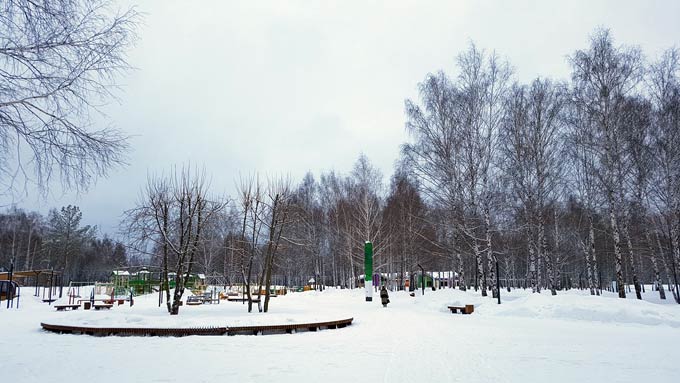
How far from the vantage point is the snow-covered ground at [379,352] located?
699 centimetres

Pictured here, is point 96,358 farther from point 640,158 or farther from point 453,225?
point 640,158

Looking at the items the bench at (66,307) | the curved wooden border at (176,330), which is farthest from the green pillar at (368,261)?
the bench at (66,307)

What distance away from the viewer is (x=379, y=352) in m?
9.25

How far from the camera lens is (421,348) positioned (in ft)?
32.3

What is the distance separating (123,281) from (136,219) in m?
33.6

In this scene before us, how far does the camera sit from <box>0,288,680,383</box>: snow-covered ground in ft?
22.9

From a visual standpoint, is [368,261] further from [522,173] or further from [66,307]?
[66,307]

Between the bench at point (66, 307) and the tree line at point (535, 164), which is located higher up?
the tree line at point (535, 164)

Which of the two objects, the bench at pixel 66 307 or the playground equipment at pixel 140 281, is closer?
the bench at pixel 66 307

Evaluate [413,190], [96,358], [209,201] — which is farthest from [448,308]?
[413,190]

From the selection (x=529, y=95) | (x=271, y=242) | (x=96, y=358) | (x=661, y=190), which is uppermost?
(x=529, y=95)

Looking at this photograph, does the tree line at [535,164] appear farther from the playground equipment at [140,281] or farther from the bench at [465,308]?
the playground equipment at [140,281]

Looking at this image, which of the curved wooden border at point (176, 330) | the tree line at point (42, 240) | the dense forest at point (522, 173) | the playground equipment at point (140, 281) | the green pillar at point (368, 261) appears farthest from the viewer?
the tree line at point (42, 240)

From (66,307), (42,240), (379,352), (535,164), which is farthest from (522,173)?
(42,240)
